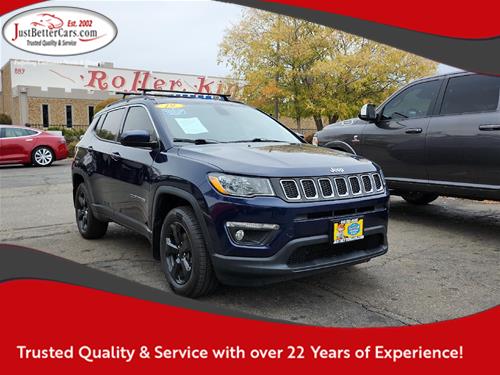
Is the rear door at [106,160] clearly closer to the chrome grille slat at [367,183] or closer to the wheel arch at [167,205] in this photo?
the wheel arch at [167,205]

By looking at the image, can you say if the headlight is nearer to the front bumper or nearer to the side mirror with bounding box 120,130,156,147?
the front bumper

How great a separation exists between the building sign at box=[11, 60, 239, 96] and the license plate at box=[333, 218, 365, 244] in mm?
33119

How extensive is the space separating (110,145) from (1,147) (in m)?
11.9

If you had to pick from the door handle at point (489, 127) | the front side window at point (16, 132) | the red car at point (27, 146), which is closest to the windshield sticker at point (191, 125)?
the door handle at point (489, 127)

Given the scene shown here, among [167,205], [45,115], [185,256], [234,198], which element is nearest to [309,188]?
[234,198]

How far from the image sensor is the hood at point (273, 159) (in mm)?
3531

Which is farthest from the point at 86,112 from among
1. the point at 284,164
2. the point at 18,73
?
the point at 284,164

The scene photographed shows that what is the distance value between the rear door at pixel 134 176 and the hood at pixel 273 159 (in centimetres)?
54

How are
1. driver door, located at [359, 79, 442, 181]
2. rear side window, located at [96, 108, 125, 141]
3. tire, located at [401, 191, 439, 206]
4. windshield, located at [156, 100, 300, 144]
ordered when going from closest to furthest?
1. windshield, located at [156, 100, 300, 144]
2. rear side window, located at [96, 108, 125, 141]
3. driver door, located at [359, 79, 442, 181]
4. tire, located at [401, 191, 439, 206]

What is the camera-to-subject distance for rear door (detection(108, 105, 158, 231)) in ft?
14.4

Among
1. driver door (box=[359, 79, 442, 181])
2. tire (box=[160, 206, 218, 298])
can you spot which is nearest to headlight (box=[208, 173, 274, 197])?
tire (box=[160, 206, 218, 298])

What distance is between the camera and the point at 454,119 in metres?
5.95

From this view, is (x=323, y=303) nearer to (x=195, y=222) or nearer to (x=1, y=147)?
(x=195, y=222)

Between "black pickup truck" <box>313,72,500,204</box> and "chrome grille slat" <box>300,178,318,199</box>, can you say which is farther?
"black pickup truck" <box>313,72,500,204</box>
